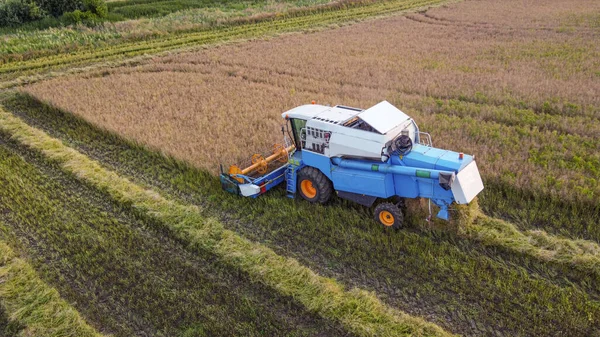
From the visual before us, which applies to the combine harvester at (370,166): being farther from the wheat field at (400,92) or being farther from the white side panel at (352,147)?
the wheat field at (400,92)

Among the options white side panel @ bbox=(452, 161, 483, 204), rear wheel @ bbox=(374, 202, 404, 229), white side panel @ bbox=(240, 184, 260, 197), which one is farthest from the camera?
white side panel @ bbox=(240, 184, 260, 197)

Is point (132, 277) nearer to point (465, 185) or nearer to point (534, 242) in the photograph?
point (465, 185)

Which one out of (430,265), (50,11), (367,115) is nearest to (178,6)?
(50,11)

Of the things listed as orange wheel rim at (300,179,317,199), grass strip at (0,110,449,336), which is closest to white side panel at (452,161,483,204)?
grass strip at (0,110,449,336)

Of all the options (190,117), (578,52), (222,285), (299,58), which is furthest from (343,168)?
(578,52)

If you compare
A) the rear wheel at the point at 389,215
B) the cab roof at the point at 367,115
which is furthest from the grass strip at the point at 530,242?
the cab roof at the point at 367,115

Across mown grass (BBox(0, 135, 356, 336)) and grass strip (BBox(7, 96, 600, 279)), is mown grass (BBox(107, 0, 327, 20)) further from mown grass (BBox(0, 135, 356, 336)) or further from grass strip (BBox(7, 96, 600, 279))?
grass strip (BBox(7, 96, 600, 279))
